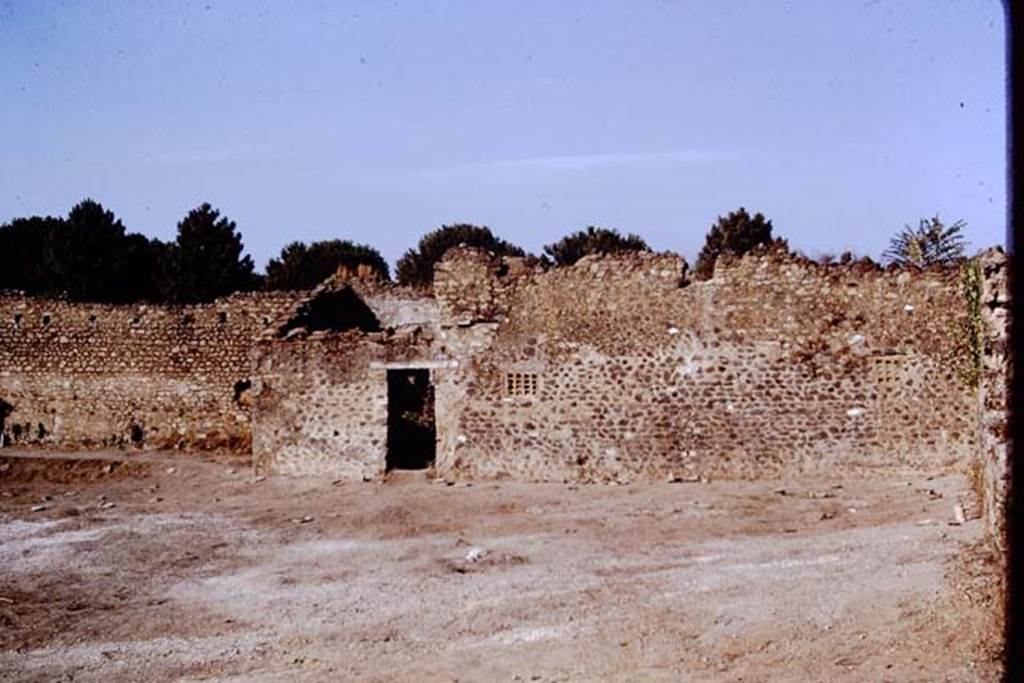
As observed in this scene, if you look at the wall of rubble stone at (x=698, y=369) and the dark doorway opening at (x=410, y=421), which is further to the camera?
the dark doorway opening at (x=410, y=421)

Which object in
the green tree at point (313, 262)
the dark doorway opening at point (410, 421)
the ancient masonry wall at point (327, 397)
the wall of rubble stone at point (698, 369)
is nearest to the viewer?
the wall of rubble stone at point (698, 369)

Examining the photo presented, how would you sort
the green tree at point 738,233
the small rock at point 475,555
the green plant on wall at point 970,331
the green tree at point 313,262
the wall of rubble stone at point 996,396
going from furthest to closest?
1. the green tree at point 313,262
2. the green tree at point 738,233
3. the green plant on wall at point 970,331
4. the small rock at point 475,555
5. the wall of rubble stone at point 996,396

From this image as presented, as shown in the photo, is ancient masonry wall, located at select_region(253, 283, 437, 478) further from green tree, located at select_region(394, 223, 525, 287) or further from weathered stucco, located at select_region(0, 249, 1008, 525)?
→ green tree, located at select_region(394, 223, 525, 287)

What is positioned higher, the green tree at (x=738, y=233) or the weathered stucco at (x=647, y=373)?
the green tree at (x=738, y=233)

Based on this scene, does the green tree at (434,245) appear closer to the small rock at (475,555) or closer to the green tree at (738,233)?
the green tree at (738,233)

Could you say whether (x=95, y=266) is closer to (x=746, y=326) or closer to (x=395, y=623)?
(x=746, y=326)

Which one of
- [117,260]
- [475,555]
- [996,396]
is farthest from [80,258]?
[996,396]

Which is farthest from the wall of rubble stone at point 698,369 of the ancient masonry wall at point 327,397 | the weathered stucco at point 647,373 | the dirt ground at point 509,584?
the ancient masonry wall at point 327,397

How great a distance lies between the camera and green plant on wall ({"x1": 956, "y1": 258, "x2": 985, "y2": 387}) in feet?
43.6

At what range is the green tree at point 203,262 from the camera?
45.2 m

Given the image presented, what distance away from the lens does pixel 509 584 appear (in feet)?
33.9

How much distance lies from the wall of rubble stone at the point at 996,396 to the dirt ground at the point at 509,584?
49 cm

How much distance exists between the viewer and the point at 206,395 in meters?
24.1

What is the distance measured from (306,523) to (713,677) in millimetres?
8677
